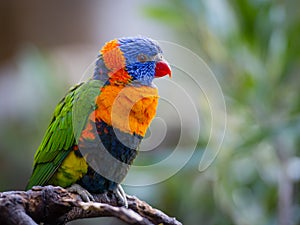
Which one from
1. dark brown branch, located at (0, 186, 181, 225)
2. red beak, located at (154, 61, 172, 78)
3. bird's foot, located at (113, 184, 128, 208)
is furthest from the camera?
red beak, located at (154, 61, 172, 78)

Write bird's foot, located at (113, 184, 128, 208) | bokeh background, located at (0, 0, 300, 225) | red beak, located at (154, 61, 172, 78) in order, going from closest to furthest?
bird's foot, located at (113, 184, 128, 208), red beak, located at (154, 61, 172, 78), bokeh background, located at (0, 0, 300, 225)

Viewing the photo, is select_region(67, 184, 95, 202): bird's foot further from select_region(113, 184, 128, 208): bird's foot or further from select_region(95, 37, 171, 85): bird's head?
select_region(95, 37, 171, 85): bird's head

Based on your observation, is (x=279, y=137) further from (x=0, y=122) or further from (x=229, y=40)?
(x=0, y=122)

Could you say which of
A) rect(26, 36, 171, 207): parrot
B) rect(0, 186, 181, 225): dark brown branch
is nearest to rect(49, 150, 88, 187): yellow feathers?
rect(26, 36, 171, 207): parrot

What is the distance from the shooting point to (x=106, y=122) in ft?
3.89

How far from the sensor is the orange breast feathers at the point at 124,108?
1.18 metres

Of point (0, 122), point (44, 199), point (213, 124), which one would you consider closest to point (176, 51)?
point (0, 122)

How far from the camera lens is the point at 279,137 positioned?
6.10 ft

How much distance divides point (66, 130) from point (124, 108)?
15 centimetres

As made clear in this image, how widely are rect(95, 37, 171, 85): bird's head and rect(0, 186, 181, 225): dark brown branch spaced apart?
12.6 inches

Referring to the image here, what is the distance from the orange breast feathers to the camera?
46.4 inches

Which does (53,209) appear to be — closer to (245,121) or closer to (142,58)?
(142,58)

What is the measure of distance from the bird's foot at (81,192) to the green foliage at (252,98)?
2.29 feet

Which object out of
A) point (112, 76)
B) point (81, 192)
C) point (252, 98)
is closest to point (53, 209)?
point (81, 192)
